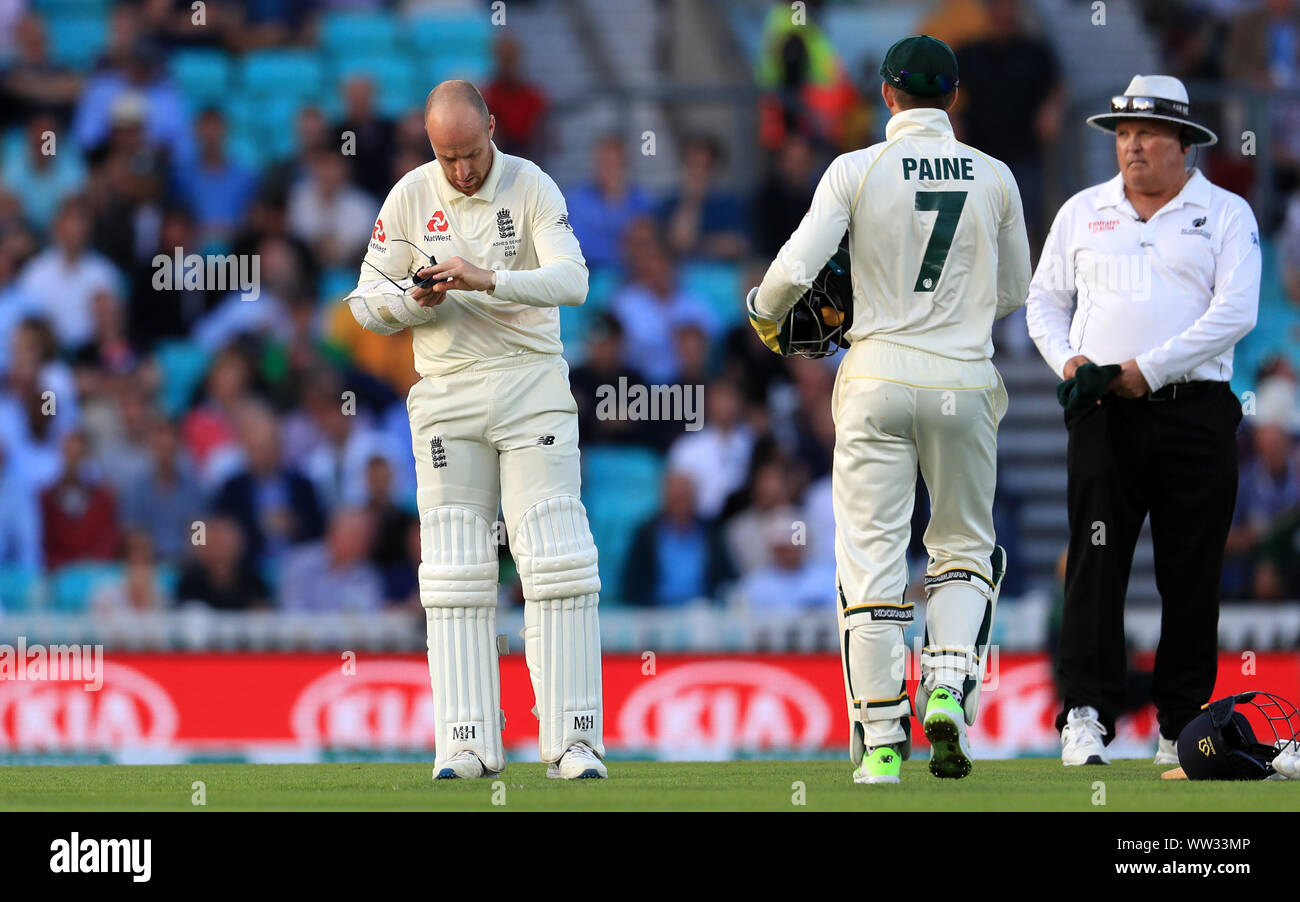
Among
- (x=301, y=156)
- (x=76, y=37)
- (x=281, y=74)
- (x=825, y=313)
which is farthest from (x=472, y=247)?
(x=76, y=37)

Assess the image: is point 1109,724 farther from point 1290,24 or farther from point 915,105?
point 1290,24

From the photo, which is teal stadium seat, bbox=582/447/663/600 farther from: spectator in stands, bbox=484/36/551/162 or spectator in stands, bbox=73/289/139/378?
spectator in stands, bbox=73/289/139/378

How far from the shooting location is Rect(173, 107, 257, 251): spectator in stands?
15172mm

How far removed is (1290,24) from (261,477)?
8.66 meters

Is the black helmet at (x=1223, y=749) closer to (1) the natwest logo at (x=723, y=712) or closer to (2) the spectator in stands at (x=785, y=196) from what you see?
(1) the natwest logo at (x=723, y=712)

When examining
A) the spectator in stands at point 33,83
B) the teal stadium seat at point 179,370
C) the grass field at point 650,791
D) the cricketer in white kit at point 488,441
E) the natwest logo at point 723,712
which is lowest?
the grass field at point 650,791

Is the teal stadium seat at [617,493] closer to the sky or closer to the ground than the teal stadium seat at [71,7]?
closer to the ground

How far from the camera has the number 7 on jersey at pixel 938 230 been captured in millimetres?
6848

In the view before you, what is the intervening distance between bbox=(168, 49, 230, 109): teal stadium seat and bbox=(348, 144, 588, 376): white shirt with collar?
30.6 feet

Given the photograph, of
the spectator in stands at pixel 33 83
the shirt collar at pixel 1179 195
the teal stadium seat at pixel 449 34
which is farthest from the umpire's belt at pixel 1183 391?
the spectator in stands at pixel 33 83

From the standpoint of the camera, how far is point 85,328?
572 inches

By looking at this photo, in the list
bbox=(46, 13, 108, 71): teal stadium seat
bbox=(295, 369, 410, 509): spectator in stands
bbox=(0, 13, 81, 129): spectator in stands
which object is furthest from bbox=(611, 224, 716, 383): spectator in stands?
bbox=(46, 13, 108, 71): teal stadium seat

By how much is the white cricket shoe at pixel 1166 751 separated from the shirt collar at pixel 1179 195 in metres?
1.96
